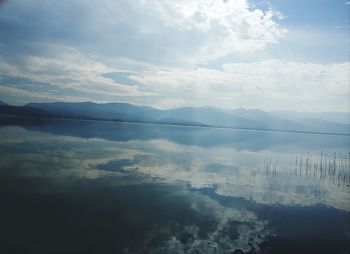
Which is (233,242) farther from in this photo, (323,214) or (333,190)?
(333,190)

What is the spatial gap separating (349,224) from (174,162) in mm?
24403

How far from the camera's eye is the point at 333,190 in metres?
31.0

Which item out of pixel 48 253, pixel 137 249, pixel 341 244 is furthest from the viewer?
pixel 341 244

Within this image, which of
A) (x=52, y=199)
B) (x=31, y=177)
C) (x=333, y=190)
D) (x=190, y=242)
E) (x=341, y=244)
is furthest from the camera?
(x=333, y=190)

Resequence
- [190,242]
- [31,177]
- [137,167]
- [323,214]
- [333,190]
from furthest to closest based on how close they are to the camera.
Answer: [137,167] < [333,190] < [31,177] < [323,214] < [190,242]

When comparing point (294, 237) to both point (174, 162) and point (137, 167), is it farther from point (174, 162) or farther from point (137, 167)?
point (174, 162)

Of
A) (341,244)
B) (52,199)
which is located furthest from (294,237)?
(52,199)

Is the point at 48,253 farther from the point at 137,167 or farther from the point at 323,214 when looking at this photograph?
the point at 137,167

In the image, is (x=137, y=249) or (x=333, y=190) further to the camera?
(x=333, y=190)

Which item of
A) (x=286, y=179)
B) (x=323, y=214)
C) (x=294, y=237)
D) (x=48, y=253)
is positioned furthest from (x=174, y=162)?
(x=48, y=253)

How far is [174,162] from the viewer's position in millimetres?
41438

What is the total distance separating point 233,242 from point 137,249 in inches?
202

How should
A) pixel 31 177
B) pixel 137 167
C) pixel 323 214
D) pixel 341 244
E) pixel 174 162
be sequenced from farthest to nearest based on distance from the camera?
1. pixel 174 162
2. pixel 137 167
3. pixel 31 177
4. pixel 323 214
5. pixel 341 244

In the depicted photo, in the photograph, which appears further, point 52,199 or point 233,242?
point 52,199
